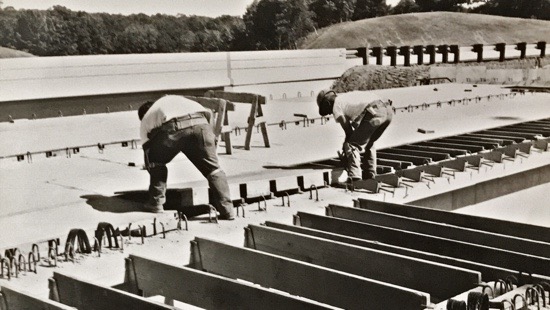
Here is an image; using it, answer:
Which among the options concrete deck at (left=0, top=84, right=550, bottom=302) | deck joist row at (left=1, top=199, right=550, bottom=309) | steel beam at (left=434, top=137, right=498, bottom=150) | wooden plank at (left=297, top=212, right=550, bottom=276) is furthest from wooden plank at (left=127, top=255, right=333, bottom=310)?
steel beam at (left=434, top=137, right=498, bottom=150)

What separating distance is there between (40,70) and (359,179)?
8.55m

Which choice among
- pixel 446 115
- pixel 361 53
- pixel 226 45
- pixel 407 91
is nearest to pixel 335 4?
pixel 226 45

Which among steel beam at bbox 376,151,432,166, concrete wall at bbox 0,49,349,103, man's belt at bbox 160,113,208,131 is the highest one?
concrete wall at bbox 0,49,349,103

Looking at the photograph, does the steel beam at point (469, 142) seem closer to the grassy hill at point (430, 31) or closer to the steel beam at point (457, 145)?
the steel beam at point (457, 145)

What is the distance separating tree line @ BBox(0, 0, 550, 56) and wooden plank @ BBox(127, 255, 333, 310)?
43.9 meters

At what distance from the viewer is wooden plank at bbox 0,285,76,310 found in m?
4.01

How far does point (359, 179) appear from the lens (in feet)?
26.0

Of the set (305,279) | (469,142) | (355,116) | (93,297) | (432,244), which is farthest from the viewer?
(469,142)

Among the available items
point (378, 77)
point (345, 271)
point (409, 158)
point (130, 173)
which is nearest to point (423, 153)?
point (409, 158)

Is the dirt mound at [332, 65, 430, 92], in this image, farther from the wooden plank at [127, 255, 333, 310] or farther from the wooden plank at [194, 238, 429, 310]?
the wooden plank at [127, 255, 333, 310]

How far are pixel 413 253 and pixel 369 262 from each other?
15.3 inches

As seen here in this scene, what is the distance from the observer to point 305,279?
4625mm

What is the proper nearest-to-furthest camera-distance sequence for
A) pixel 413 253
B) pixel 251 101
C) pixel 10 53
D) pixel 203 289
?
pixel 203 289 < pixel 413 253 < pixel 251 101 < pixel 10 53

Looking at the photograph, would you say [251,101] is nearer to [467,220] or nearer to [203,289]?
[467,220]
